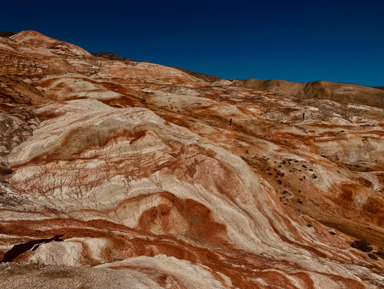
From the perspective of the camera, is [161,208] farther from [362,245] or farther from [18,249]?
[362,245]

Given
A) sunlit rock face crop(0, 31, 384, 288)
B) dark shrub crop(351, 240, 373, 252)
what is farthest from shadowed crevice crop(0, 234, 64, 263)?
dark shrub crop(351, 240, 373, 252)

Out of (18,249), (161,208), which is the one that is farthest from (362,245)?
(18,249)

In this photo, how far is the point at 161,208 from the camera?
86.2 ft

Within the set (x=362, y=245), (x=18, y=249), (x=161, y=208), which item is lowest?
(x=362, y=245)

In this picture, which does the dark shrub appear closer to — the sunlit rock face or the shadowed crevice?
the sunlit rock face

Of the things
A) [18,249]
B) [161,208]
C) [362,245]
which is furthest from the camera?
[362,245]

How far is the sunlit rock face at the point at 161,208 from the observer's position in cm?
1588

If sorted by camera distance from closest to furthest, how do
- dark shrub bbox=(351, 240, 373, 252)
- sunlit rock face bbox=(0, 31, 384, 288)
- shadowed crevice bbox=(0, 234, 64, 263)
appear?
shadowed crevice bbox=(0, 234, 64, 263), sunlit rock face bbox=(0, 31, 384, 288), dark shrub bbox=(351, 240, 373, 252)

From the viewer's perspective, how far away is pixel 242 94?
12912 cm

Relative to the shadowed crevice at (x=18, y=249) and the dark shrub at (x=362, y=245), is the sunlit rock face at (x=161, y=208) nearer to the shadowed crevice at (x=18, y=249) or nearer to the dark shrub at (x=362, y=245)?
the shadowed crevice at (x=18, y=249)

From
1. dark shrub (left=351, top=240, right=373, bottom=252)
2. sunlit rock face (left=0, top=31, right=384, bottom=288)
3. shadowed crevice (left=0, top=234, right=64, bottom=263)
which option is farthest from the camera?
dark shrub (left=351, top=240, right=373, bottom=252)

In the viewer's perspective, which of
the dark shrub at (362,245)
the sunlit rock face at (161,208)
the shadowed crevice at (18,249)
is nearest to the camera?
the shadowed crevice at (18,249)

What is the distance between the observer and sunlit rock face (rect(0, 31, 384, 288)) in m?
15.9

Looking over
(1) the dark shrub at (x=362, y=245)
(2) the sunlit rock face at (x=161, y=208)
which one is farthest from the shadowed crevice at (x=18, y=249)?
(1) the dark shrub at (x=362, y=245)
